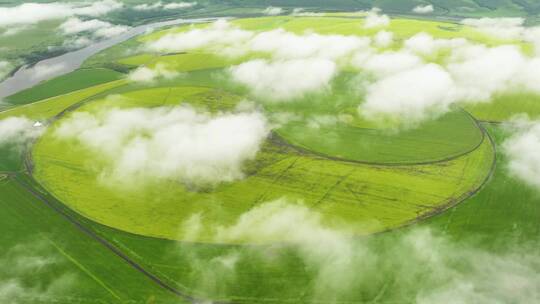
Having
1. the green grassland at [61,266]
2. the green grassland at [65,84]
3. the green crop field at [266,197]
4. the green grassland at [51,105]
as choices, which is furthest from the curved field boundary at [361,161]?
the green grassland at [65,84]

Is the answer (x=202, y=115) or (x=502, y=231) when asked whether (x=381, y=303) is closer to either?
(x=502, y=231)

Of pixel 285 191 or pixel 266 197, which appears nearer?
pixel 266 197

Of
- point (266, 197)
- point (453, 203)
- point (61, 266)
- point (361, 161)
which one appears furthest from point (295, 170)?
point (61, 266)

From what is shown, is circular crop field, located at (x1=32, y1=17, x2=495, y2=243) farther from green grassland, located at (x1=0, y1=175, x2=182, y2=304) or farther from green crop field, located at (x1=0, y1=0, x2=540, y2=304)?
green grassland, located at (x1=0, y1=175, x2=182, y2=304)

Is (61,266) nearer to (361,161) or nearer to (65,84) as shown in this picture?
(361,161)

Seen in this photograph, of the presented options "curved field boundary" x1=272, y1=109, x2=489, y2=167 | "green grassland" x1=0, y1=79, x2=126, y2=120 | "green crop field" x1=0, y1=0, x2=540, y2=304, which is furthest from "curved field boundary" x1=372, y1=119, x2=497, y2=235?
"green grassland" x1=0, y1=79, x2=126, y2=120
